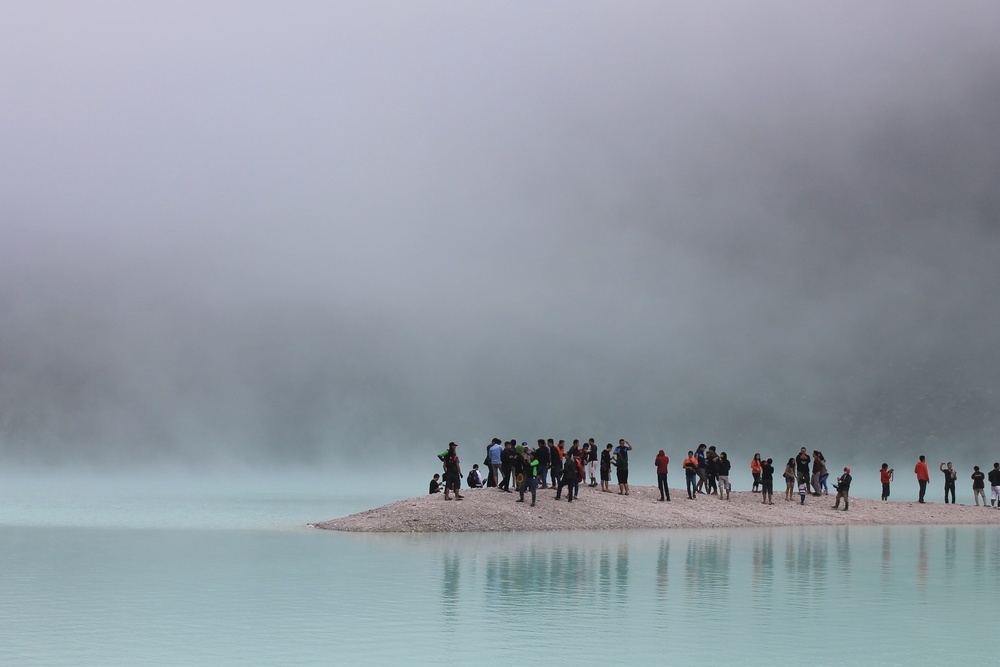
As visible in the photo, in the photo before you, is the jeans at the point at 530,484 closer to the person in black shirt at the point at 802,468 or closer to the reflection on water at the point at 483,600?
the reflection on water at the point at 483,600

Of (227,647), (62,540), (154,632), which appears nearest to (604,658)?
(227,647)

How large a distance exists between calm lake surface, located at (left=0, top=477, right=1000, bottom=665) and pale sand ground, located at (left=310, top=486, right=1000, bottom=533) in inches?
85.9

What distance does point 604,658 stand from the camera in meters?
16.3

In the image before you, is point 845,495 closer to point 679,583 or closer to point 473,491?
point 473,491

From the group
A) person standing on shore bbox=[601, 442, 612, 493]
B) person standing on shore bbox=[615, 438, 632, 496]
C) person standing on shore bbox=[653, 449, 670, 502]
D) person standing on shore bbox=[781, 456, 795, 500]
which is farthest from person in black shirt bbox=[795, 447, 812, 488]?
person standing on shore bbox=[601, 442, 612, 493]

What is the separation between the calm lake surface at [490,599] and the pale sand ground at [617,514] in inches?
85.9

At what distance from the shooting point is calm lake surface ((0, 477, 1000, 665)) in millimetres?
16844

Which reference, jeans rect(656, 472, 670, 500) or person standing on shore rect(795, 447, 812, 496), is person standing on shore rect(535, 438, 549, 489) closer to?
jeans rect(656, 472, 670, 500)

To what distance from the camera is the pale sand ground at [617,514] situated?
38.8 meters

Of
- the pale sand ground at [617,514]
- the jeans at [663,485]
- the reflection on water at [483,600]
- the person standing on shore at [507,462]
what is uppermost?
the person standing on shore at [507,462]

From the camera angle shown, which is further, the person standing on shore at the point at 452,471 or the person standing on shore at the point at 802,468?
the person standing on shore at the point at 802,468

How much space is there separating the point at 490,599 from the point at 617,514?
67.7 ft

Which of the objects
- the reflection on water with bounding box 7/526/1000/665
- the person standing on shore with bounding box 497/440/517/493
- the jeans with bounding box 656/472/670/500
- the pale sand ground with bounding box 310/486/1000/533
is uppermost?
the person standing on shore with bounding box 497/440/517/493

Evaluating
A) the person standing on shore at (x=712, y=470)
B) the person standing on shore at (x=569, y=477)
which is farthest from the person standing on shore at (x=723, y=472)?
the person standing on shore at (x=569, y=477)
